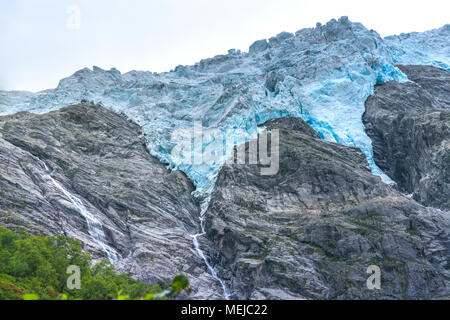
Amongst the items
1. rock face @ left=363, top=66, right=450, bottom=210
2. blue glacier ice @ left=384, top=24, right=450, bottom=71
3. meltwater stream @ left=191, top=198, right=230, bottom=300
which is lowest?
meltwater stream @ left=191, top=198, right=230, bottom=300

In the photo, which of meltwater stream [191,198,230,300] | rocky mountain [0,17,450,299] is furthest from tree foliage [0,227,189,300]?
meltwater stream [191,198,230,300]

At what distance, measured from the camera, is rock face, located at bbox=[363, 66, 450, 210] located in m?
51.6

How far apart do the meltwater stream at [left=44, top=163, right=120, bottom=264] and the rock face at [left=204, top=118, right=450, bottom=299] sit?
952cm

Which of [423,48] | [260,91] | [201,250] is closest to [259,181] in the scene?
[201,250]

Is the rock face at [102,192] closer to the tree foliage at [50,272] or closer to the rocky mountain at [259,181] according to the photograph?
the rocky mountain at [259,181]

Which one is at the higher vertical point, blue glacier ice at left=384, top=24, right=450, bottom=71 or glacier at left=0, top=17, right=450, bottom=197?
blue glacier ice at left=384, top=24, right=450, bottom=71

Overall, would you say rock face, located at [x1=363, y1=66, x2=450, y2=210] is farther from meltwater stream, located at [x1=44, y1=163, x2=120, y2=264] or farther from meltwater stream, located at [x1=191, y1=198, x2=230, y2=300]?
meltwater stream, located at [x1=44, y1=163, x2=120, y2=264]

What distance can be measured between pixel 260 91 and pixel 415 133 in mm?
24163

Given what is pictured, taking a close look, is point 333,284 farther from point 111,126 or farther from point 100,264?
point 111,126

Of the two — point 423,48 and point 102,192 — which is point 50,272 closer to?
point 102,192

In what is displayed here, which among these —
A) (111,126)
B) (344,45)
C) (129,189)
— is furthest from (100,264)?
(344,45)

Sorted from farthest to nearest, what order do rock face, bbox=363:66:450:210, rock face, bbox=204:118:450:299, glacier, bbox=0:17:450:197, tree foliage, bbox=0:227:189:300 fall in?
1. glacier, bbox=0:17:450:197
2. rock face, bbox=363:66:450:210
3. rock face, bbox=204:118:450:299
4. tree foliage, bbox=0:227:189:300

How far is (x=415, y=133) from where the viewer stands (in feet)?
191

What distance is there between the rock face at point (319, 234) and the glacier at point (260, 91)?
314 inches
